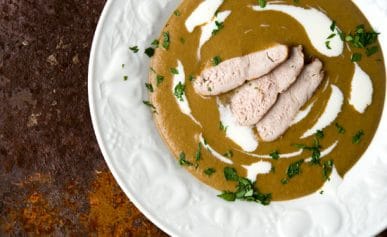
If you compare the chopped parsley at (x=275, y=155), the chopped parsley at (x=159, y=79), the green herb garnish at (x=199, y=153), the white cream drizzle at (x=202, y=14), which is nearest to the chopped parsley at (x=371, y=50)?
the chopped parsley at (x=275, y=155)

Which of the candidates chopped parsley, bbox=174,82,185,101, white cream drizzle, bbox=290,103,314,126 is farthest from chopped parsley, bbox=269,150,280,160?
chopped parsley, bbox=174,82,185,101

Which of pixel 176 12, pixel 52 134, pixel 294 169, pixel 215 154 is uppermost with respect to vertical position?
pixel 176 12

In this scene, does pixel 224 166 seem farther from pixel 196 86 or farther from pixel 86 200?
pixel 86 200

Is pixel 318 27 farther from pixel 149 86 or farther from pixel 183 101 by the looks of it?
pixel 149 86

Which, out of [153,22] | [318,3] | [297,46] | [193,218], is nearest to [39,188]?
[193,218]

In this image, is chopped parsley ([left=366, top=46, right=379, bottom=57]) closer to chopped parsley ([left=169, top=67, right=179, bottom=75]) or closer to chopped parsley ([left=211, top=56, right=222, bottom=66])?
chopped parsley ([left=211, top=56, right=222, bottom=66])

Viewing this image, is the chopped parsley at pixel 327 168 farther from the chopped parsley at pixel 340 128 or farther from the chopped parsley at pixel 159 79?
the chopped parsley at pixel 159 79

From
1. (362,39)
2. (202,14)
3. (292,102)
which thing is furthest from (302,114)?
(202,14)

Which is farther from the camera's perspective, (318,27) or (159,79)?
(159,79)
